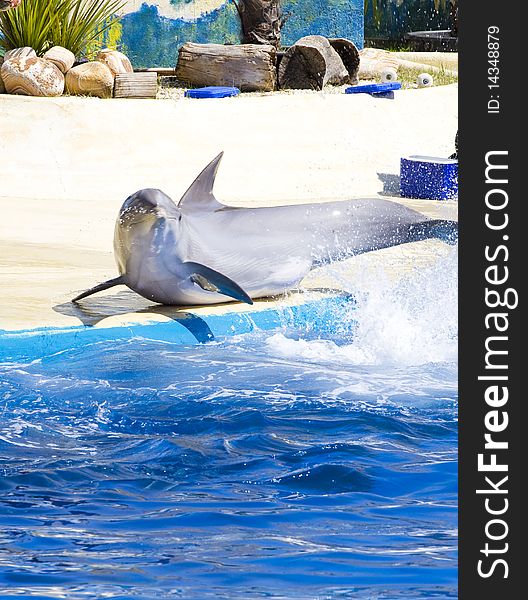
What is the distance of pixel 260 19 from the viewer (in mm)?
17188

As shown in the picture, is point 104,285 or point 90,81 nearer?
point 104,285

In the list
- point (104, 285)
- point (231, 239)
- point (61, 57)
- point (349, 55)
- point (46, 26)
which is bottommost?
point (104, 285)

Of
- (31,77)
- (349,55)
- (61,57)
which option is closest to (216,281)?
(31,77)

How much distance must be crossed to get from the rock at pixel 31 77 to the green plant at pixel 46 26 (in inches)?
Answer: 38.3

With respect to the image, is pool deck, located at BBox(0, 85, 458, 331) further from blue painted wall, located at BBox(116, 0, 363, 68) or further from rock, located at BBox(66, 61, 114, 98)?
blue painted wall, located at BBox(116, 0, 363, 68)

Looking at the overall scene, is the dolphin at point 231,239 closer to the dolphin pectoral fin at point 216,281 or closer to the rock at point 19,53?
the dolphin pectoral fin at point 216,281

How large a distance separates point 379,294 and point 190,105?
6.92 m

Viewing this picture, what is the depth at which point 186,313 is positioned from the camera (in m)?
6.93

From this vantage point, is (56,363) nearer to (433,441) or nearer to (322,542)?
(433,441)

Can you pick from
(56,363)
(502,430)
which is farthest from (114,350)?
(502,430)

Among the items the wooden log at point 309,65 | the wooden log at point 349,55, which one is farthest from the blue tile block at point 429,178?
the wooden log at point 349,55

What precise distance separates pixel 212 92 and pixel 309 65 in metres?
2.00

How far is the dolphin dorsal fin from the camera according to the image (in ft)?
23.2

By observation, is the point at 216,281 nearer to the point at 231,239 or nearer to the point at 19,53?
the point at 231,239
